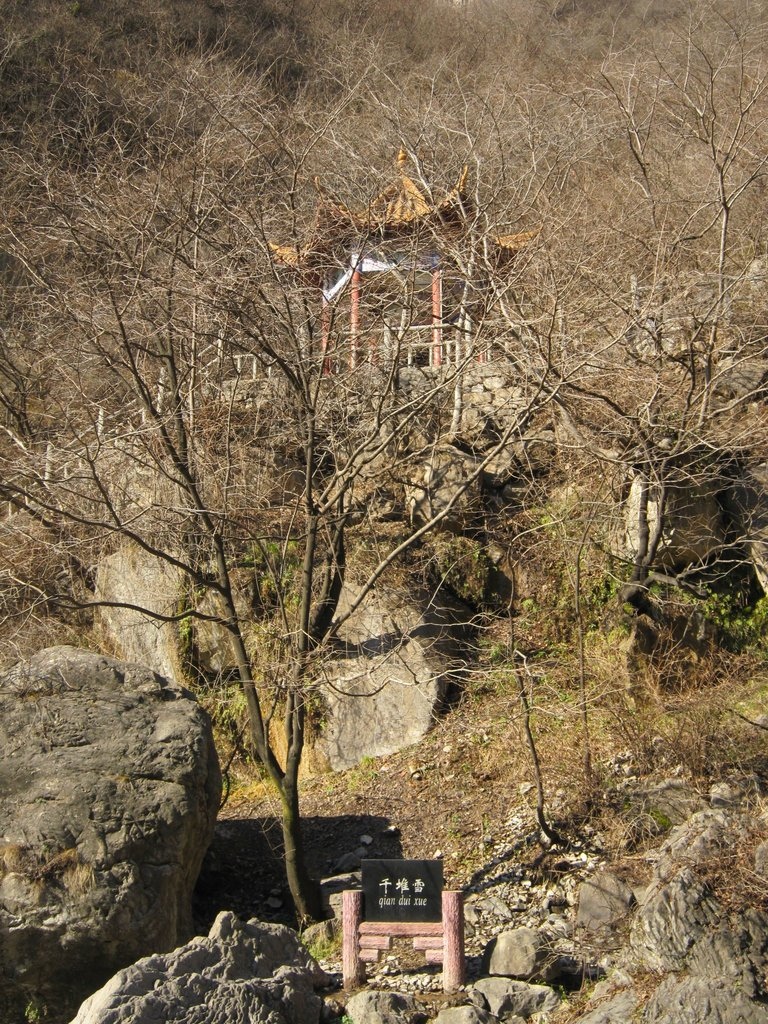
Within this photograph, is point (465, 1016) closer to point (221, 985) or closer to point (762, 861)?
point (221, 985)

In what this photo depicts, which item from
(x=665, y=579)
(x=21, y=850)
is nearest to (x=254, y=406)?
(x=665, y=579)

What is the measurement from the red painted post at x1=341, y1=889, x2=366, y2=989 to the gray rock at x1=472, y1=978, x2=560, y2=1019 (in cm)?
70

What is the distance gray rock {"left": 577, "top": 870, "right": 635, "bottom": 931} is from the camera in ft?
20.1

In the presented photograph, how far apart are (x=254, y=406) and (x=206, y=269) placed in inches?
69.5

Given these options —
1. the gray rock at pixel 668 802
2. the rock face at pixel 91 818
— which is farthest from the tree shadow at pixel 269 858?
the gray rock at pixel 668 802

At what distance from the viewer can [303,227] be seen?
8492mm

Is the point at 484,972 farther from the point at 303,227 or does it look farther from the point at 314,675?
the point at 303,227

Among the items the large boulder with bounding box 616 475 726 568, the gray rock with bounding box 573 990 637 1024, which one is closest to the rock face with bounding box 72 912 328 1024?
the gray rock with bounding box 573 990 637 1024

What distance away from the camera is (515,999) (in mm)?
5547

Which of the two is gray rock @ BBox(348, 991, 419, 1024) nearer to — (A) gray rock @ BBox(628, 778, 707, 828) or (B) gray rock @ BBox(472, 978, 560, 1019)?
(B) gray rock @ BBox(472, 978, 560, 1019)

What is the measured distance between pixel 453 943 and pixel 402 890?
0.40 meters

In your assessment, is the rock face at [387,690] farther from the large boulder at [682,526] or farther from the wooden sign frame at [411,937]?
the wooden sign frame at [411,937]

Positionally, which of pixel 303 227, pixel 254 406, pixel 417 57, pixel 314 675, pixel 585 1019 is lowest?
pixel 585 1019

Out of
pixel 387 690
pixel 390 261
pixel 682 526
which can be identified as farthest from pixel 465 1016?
pixel 390 261
